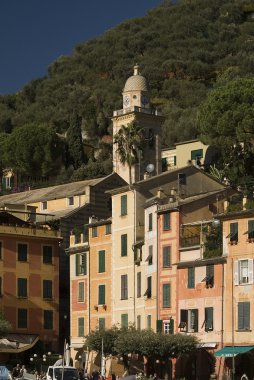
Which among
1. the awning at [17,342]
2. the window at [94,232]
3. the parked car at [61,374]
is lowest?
the parked car at [61,374]

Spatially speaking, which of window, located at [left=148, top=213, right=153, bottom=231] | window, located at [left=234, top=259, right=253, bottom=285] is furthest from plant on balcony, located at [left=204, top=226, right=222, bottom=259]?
window, located at [left=148, top=213, right=153, bottom=231]

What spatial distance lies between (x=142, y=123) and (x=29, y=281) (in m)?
33.8

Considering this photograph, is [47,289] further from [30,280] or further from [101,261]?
[101,261]

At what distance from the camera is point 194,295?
71.3m

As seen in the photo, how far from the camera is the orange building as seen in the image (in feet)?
283

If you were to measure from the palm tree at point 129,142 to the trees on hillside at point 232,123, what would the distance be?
23.8ft

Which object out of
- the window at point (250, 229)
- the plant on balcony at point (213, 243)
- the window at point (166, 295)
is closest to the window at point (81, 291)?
the window at point (166, 295)

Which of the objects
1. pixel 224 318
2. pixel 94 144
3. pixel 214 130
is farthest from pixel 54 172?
pixel 224 318

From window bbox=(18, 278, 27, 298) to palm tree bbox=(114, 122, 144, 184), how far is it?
93.1 ft

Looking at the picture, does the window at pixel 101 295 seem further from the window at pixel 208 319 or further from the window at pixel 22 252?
the window at pixel 208 319

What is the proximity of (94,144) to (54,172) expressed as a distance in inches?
756

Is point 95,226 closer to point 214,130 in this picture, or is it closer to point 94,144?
point 214,130

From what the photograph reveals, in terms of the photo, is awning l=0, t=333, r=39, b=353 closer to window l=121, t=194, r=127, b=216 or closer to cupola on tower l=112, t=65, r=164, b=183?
window l=121, t=194, r=127, b=216

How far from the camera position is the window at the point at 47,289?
88.2 meters
